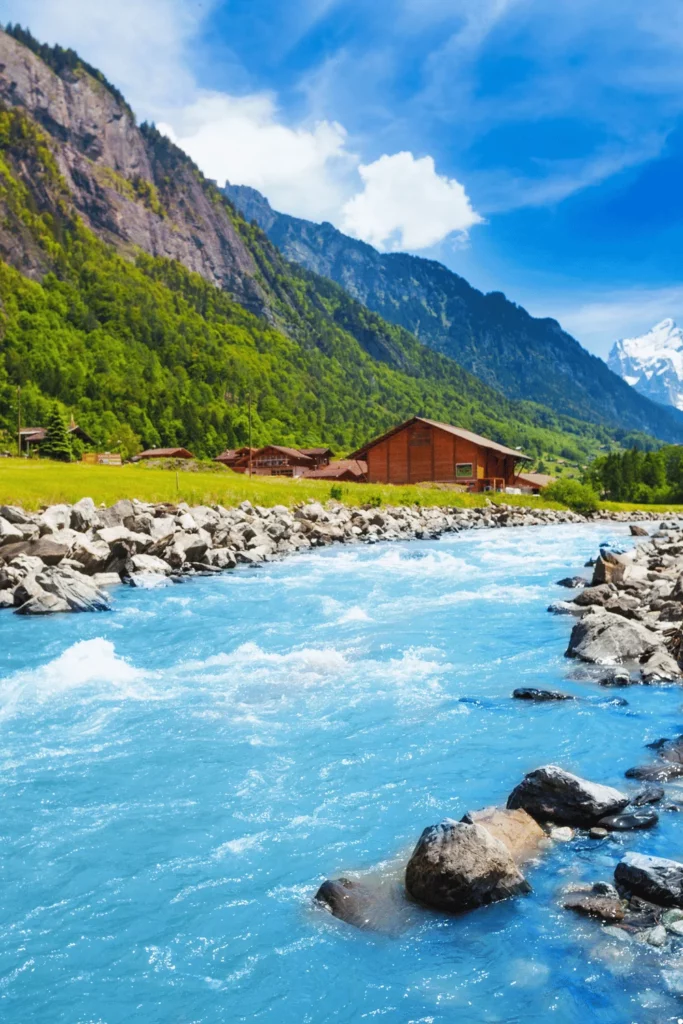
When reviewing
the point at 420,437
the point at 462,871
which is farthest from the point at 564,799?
the point at 420,437

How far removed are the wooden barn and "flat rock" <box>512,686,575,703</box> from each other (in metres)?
69.6

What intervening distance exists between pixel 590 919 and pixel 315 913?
7.45 feet

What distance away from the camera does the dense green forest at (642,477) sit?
113 meters

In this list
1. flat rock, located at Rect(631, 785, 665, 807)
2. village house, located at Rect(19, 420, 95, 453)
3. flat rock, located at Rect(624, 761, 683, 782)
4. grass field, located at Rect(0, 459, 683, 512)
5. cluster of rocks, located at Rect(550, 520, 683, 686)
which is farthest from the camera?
village house, located at Rect(19, 420, 95, 453)

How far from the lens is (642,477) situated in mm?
117375

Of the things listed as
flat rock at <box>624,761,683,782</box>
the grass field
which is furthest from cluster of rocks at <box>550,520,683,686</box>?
the grass field

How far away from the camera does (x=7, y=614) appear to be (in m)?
19.6

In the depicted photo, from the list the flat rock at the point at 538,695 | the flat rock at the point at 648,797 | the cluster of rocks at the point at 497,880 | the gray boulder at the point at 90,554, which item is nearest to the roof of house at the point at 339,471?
the gray boulder at the point at 90,554

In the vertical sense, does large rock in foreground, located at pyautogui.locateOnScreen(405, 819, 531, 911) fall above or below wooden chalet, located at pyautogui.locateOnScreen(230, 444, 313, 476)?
below

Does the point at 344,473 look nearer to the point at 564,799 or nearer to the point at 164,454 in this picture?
the point at 164,454

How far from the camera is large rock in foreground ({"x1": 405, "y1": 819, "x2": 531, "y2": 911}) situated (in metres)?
6.20

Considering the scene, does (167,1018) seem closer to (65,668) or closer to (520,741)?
(520,741)

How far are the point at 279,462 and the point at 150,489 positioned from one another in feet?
262

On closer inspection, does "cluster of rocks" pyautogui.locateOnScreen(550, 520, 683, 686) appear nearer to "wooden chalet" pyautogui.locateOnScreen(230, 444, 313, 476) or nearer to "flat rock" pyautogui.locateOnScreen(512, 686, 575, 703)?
"flat rock" pyautogui.locateOnScreen(512, 686, 575, 703)
